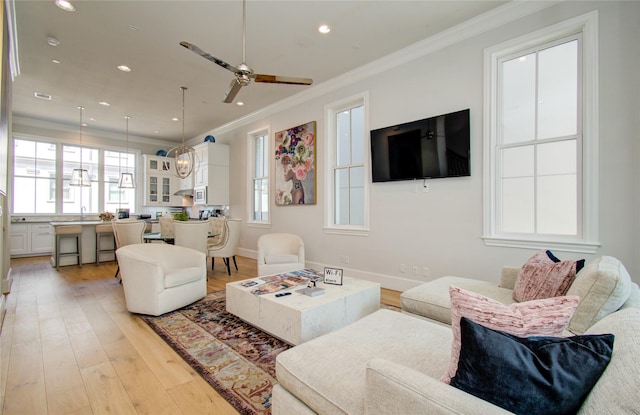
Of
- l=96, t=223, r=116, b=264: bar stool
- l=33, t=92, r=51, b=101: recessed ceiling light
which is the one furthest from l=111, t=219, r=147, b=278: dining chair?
l=33, t=92, r=51, b=101: recessed ceiling light

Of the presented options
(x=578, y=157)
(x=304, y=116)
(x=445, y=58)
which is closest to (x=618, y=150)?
(x=578, y=157)

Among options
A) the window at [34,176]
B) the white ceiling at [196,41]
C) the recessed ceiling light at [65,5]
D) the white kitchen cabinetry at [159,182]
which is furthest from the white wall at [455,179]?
the window at [34,176]

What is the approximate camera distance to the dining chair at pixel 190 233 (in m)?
4.43

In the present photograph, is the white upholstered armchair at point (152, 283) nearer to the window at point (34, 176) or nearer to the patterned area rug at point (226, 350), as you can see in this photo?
the patterned area rug at point (226, 350)

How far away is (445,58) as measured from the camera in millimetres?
3604

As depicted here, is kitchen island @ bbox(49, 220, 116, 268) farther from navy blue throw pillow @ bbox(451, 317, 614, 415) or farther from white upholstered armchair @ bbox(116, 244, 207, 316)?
navy blue throw pillow @ bbox(451, 317, 614, 415)

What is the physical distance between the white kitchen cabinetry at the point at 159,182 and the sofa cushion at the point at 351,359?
841cm

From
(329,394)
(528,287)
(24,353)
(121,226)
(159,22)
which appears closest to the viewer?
(329,394)

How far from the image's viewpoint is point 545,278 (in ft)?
6.49

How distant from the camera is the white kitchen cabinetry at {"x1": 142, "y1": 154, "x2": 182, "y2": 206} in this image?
327 inches

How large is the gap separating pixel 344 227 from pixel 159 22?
11.7 feet

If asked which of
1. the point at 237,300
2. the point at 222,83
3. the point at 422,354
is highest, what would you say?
the point at 222,83

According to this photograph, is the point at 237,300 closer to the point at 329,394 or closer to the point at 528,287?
the point at 329,394

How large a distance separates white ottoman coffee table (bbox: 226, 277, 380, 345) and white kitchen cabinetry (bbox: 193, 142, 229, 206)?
15.6 ft
